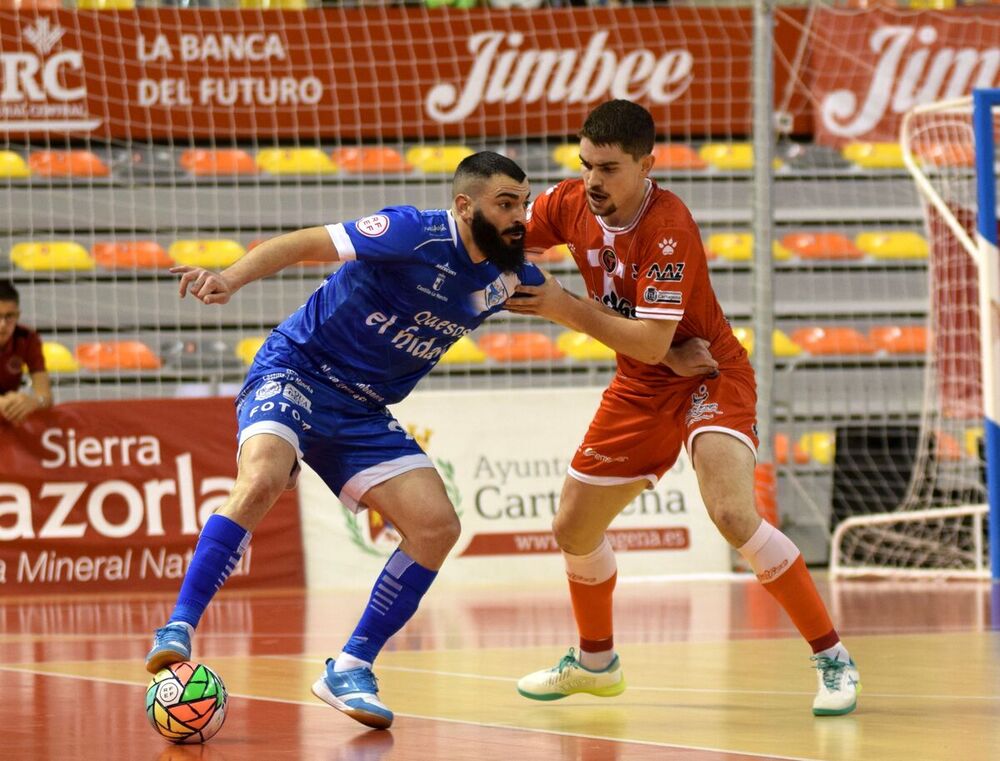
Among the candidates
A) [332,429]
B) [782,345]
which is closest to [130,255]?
[782,345]

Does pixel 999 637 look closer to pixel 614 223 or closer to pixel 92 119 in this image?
pixel 614 223

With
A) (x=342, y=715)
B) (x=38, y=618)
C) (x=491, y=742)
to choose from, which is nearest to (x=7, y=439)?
(x=38, y=618)

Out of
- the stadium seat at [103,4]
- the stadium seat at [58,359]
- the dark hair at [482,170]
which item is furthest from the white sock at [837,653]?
Result: the stadium seat at [103,4]

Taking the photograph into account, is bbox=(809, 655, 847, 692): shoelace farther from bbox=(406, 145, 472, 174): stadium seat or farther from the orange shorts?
bbox=(406, 145, 472, 174): stadium seat

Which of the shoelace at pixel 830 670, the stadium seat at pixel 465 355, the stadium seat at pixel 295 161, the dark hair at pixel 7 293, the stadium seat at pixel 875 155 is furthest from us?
the stadium seat at pixel 875 155

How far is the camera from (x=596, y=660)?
17.7 feet

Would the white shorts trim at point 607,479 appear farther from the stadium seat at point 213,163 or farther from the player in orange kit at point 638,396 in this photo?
the stadium seat at point 213,163

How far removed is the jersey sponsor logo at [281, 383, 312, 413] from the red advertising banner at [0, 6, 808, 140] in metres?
9.05

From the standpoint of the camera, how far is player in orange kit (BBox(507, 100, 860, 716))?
4945mm

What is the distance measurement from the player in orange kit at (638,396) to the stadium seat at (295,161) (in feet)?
29.3

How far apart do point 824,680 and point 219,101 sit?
9902mm

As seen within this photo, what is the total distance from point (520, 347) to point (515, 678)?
8.09m

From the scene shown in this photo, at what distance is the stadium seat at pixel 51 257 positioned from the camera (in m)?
13.2

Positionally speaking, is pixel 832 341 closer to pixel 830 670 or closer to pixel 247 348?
pixel 247 348
